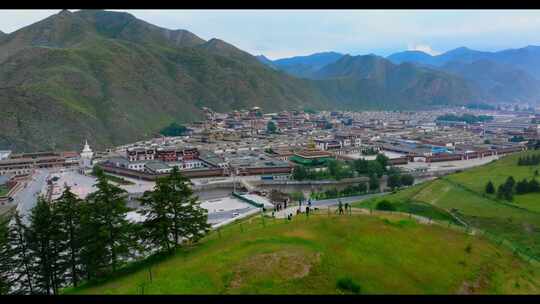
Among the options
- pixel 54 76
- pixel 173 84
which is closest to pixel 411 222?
pixel 54 76

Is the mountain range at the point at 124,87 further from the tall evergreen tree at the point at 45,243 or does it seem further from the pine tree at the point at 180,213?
the pine tree at the point at 180,213

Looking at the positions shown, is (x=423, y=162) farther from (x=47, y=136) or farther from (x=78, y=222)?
(x=47, y=136)

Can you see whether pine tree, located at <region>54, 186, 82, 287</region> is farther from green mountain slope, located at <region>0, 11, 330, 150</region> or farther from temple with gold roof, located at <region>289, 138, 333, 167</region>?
green mountain slope, located at <region>0, 11, 330, 150</region>

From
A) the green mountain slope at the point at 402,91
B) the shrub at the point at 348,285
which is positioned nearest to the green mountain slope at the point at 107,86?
the green mountain slope at the point at 402,91

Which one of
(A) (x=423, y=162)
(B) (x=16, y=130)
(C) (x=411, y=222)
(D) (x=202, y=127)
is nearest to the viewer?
(C) (x=411, y=222)

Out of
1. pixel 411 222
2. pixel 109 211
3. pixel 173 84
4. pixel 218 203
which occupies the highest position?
pixel 173 84

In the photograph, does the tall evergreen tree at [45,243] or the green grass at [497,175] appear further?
the green grass at [497,175]

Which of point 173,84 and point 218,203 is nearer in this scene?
point 218,203

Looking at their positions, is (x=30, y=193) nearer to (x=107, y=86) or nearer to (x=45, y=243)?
(x=45, y=243)

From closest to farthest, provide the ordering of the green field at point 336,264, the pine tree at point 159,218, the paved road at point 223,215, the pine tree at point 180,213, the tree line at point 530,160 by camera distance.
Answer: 1. the green field at point 336,264
2. the pine tree at point 159,218
3. the pine tree at point 180,213
4. the paved road at point 223,215
5. the tree line at point 530,160
